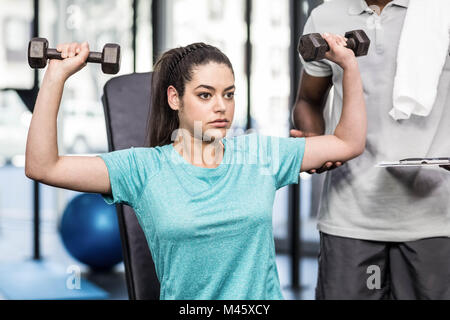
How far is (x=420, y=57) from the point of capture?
→ 1.23 m

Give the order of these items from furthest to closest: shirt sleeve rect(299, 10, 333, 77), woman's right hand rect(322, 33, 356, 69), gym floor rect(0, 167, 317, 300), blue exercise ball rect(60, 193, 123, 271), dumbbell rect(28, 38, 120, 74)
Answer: gym floor rect(0, 167, 317, 300) → blue exercise ball rect(60, 193, 123, 271) → shirt sleeve rect(299, 10, 333, 77) → woman's right hand rect(322, 33, 356, 69) → dumbbell rect(28, 38, 120, 74)

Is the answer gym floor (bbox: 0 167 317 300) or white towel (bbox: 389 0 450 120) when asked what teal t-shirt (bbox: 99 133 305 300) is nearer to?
white towel (bbox: 389 0 450 120)

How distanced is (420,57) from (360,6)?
201 millimetres

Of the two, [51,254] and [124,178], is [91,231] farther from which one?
[124,178]

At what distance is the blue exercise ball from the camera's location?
10.4 feet

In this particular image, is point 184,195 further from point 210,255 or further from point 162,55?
point 162,55

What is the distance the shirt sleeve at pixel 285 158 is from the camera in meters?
1.25

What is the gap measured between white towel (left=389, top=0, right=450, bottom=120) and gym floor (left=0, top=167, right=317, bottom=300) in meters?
2.08

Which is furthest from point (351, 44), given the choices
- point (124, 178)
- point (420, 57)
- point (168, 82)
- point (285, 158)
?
point (124, 178)

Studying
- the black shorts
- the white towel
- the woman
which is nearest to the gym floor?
the black shorts

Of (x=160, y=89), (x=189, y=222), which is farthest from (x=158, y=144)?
(x=189, y=222)

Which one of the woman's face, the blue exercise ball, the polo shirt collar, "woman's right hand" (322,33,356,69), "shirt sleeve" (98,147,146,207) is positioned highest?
the polo shirt collar

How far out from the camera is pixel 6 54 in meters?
4.27

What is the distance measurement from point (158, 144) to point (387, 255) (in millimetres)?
565
